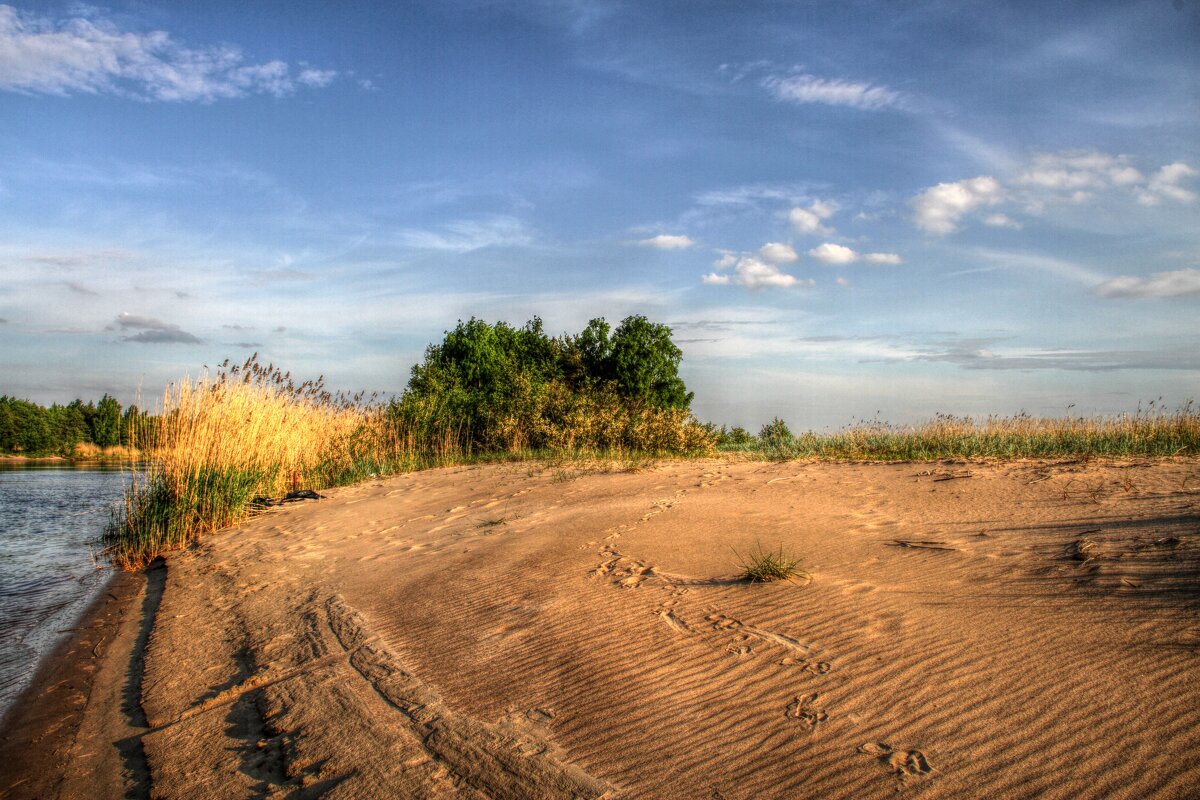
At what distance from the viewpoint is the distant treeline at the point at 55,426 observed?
37812 mm

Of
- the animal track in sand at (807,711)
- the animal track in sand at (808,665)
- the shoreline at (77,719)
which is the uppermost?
the animal track in sand at (808,665)

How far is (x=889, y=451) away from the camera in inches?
572

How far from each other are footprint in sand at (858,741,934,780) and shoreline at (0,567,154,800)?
3390 millimetres

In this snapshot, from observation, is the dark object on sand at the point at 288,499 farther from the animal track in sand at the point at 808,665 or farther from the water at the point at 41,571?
the animal track in sand at the point at 808,665

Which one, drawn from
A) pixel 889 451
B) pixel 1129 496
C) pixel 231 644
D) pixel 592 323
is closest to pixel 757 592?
pixel 231 644

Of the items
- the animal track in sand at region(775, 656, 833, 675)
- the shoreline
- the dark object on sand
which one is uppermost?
the dark object on sand

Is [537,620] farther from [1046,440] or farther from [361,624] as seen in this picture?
[1046,440]

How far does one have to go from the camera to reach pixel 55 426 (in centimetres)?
3953

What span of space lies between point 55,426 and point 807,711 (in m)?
48.4

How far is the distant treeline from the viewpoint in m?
37.8

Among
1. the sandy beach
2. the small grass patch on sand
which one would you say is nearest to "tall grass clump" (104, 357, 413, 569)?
the sandy beach

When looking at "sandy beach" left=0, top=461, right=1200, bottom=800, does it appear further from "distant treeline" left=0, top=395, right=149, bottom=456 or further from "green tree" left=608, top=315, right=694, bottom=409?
"distant treeline" left=0, top=395, right=149, bottom=456

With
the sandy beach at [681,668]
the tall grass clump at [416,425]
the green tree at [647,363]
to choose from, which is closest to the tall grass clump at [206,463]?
the tall grass clump at [416,425]

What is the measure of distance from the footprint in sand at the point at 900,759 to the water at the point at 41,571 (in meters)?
5.34
